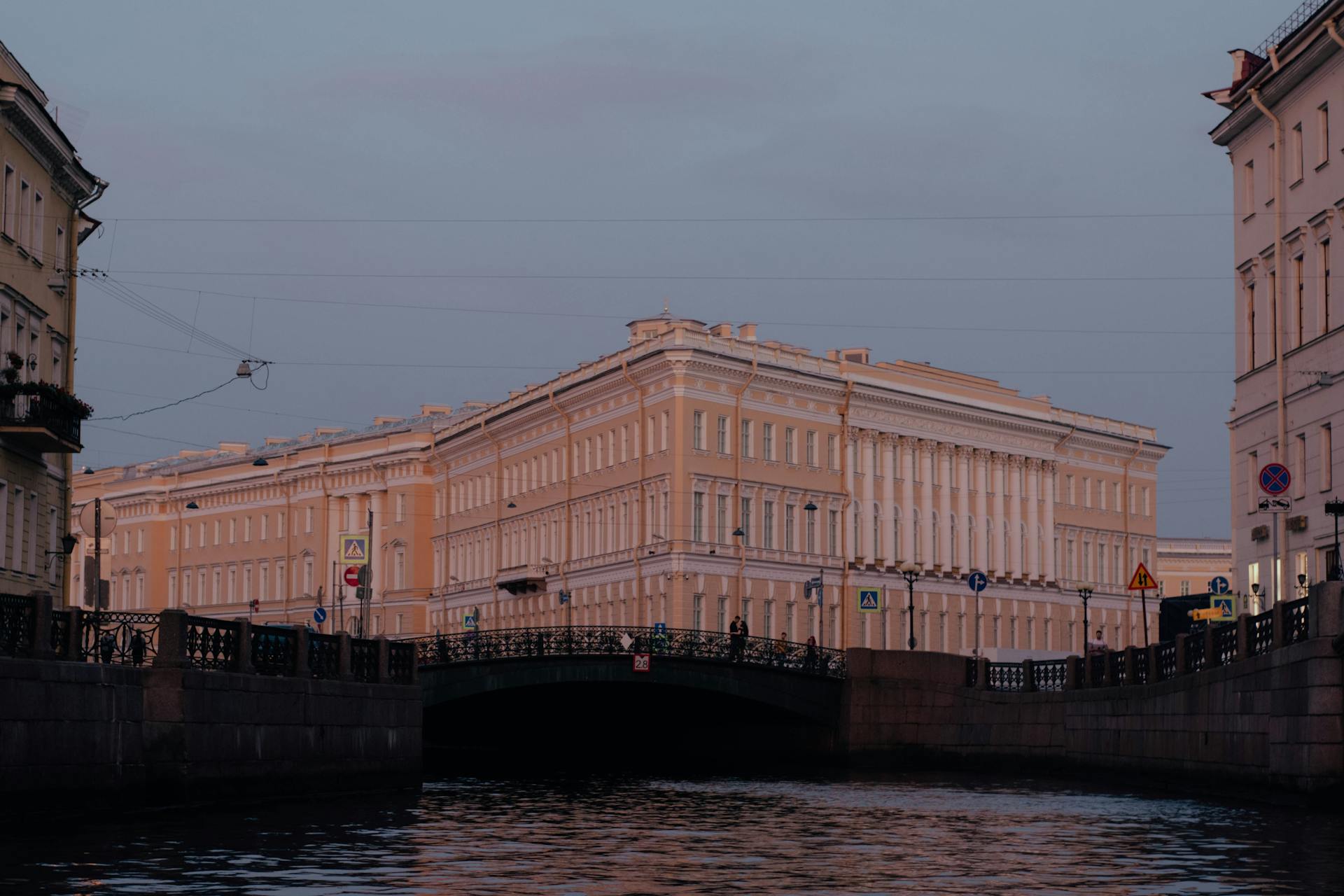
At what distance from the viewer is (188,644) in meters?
29.0

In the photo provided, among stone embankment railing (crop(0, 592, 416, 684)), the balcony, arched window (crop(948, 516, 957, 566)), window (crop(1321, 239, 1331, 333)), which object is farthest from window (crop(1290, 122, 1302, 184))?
arched window (crop(948, 516, 957, 566))

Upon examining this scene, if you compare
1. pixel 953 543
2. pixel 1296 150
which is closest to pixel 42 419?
pixel 1296 150

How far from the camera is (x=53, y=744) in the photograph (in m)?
24.8

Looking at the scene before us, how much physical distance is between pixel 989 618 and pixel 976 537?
357 centimetres

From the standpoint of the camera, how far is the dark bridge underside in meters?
53.1

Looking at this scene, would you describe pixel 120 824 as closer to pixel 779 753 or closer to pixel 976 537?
pixel 779 753

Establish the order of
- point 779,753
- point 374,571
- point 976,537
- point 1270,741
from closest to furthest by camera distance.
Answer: point 1270,741 → point 779,753 → point 976,537 → point 374,571

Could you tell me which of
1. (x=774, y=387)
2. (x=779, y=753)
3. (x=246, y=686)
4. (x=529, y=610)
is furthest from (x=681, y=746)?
(x=246, y=686)

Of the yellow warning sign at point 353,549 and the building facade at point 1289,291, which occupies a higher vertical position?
the building facade at point 1289,291

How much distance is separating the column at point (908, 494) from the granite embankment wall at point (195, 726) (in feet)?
173

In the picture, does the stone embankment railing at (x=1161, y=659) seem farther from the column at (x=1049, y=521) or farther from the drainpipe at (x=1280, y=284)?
the column at (x=1049, y=521)

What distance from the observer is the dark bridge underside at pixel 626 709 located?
2090 inches

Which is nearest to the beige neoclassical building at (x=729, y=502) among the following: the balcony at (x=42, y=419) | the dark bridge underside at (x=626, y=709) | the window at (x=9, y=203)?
the dark bridge underside at (x=626, y=709)

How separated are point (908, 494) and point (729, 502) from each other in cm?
1130
